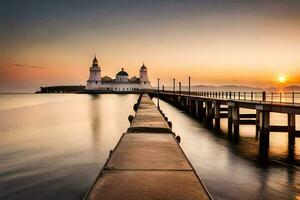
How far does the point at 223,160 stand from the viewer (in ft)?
47.3

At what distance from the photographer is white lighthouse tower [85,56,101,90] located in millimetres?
161125

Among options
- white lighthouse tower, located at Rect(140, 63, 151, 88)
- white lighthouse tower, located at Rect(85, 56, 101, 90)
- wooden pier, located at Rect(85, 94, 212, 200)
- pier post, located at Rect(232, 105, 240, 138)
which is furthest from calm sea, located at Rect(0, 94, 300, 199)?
white lighthouse tower, located at Rect(140, 63, 151, 88)

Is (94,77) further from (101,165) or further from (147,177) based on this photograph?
(147,177)

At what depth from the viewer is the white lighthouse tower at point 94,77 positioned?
6344 inches

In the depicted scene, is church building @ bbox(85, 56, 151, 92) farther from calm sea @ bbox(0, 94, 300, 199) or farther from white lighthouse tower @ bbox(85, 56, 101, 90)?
calm sea @ bbox(0, 94, 300, 199)

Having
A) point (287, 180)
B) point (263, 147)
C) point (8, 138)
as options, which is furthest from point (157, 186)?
point (8, 138)

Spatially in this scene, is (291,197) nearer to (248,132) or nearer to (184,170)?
(184,170)

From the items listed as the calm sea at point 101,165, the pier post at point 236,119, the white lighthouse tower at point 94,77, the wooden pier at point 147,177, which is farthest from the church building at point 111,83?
the wooden pier at point 147,177

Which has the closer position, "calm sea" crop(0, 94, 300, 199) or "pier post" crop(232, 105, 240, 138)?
"calm sea" crop(0, 94, 300, 199)

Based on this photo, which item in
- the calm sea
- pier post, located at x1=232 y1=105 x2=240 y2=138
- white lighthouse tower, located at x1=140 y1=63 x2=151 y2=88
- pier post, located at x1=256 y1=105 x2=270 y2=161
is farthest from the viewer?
white lighthouse tower, located at x1=140 y1=63 x2=151 y2=88

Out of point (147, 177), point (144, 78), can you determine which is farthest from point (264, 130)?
point (144, 78)

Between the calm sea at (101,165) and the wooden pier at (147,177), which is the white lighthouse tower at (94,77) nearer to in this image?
the calm sea at (101,165)

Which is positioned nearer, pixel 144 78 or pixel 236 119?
pixel 236 119

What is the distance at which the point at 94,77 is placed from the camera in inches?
6344
